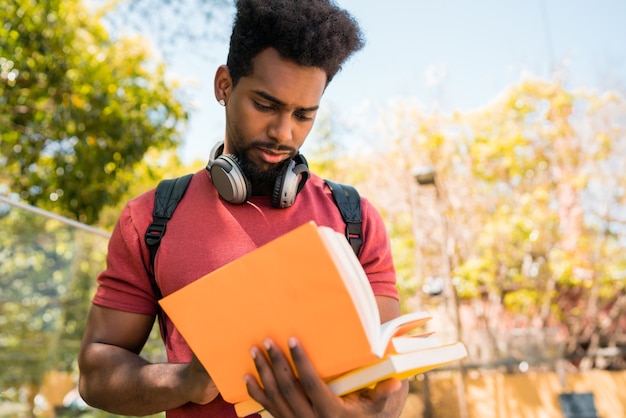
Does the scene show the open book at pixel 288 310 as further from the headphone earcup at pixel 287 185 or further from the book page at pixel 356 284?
→ the headphone earcup at pixel 287 185

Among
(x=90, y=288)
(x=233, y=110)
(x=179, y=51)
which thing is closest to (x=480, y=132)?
(x=179, y=51)

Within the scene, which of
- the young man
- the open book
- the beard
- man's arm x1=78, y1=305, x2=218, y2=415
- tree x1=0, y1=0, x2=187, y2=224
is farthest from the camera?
tree x1=0, y1=0, x2=187, y2=224

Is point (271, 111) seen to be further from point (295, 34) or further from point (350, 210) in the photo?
point (350, 210)

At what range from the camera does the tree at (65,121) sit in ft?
19.9

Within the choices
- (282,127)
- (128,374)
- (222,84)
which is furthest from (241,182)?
(128,374)

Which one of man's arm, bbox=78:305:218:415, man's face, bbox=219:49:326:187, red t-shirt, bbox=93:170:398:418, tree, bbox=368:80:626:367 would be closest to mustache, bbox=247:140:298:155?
man's face, bbox=219:49:326:187

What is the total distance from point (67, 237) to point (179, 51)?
141 inches

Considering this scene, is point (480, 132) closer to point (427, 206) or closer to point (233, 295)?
point (427, 206)

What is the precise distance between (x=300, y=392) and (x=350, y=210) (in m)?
0.54

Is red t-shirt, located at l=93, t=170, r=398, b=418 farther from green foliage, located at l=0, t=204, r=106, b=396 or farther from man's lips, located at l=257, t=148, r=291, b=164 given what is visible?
green foliage, located at l=0, t=204, r=106, b=396

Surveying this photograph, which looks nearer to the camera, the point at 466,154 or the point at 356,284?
the point at 356,284

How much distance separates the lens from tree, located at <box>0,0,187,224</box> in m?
Result: 6.06

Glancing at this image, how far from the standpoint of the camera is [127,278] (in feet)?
4.27

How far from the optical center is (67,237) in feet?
13.0
